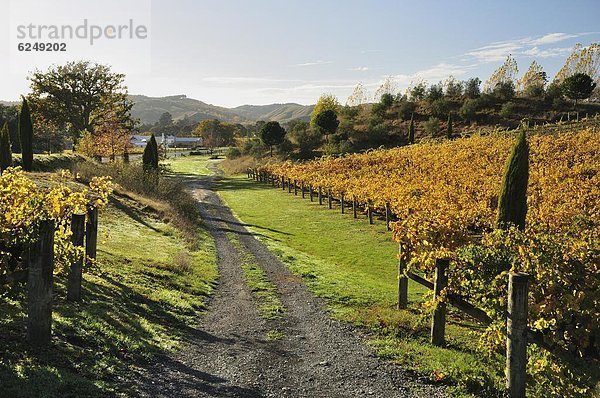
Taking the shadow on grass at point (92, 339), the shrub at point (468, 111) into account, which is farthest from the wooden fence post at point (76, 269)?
the shrub at point (468, 111)

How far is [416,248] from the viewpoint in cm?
1067

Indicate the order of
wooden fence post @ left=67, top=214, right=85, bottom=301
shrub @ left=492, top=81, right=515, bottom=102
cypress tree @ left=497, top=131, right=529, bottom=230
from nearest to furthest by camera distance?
wooden fence post @ left=67, top=214, right=85, bottom=301, cypress tree @ left=497, top=131, right=529, bottom=230, shrub @ left=492, top=81, right=515, bottom=102

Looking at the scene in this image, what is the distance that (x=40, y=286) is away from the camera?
7.54 metres

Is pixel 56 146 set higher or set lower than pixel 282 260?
higher

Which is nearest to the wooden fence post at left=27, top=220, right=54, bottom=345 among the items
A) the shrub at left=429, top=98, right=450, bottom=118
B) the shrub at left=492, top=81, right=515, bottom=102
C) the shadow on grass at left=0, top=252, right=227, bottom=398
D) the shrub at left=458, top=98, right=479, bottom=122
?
the shadow on grass at left=0, top=252, right=227, bottom=398

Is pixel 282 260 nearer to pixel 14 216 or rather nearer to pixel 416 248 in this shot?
pixel 416 248

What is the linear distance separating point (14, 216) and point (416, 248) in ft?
27.4

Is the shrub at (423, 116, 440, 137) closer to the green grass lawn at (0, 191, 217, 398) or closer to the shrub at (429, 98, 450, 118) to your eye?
the shrub at (429, 98, 450, 118)

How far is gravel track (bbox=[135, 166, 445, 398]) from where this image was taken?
7523 mm

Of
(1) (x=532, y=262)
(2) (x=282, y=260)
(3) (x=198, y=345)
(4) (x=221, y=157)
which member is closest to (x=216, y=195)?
(2) (x=282, y=260)

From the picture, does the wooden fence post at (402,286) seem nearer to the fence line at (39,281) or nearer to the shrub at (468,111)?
the fence line at (39,281)

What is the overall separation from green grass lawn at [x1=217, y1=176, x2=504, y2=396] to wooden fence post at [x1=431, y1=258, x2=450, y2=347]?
0.81 ft

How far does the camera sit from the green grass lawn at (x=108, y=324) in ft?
21.7

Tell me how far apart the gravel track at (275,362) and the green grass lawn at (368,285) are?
59cm
